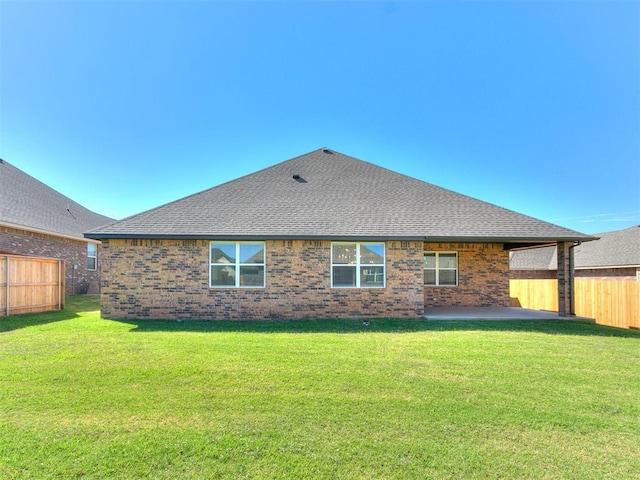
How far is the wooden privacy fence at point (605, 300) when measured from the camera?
10.8m

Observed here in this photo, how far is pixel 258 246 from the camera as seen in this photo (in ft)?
36.6

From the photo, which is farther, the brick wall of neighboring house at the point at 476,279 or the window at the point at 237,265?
the brick wall of neighboring house at the point at 476,279

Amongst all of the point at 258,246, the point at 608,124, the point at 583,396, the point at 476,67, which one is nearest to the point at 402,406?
the point at 583,396

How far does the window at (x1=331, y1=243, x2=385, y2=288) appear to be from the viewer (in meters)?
11.2

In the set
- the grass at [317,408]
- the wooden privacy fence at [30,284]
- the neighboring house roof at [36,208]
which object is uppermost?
the neighboring house roof at [36,208]

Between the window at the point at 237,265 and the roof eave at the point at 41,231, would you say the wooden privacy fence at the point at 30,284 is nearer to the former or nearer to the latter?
the roof eave at the point at 41,231

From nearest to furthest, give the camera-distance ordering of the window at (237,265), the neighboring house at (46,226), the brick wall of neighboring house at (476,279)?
the window at (237,265) → the brick wall of neighboring house at (476,279) → the neighboring house at (46,226)

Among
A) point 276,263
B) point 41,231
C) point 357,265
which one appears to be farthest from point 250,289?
point 41,231

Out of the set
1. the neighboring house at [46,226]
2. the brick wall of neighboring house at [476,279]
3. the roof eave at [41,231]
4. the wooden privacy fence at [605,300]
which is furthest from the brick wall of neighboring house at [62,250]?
the wooden privacy fence at [605,300]

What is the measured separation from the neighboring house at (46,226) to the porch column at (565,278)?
764 inches

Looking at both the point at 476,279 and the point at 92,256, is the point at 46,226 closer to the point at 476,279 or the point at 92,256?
the point at 92,256

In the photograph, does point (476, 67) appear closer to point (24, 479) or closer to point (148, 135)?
point (148, 135)

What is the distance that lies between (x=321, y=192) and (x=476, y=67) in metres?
8.12

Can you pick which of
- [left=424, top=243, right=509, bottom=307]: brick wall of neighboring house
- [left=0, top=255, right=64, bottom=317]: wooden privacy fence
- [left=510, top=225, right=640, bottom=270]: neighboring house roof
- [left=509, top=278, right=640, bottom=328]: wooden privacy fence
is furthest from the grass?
[left=510, top=225, right=640, bottom=270]: neighboring house roof
